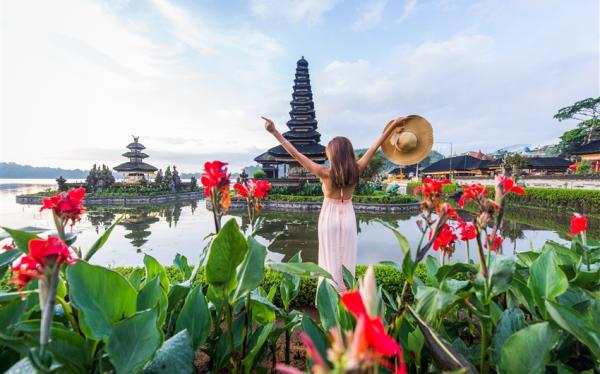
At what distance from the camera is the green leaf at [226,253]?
0.98 m

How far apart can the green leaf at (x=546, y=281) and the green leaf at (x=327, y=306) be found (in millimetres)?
741

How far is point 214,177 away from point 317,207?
14677 mm

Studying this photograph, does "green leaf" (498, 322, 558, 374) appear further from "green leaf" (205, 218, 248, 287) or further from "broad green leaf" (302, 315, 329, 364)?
"green leaf" (205, 218, 248, 287)

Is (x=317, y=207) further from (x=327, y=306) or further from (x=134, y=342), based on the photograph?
(x=134, y=342)

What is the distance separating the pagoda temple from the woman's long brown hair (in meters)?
31.2

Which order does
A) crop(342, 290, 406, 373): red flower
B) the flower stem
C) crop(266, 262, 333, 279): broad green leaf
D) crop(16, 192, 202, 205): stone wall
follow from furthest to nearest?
crop(16, 192, 202, 205): stone wall < crop(266, 262, 333, 279): broad green leaf < the flower stem < crop(342, 290, 406, 373): red flower

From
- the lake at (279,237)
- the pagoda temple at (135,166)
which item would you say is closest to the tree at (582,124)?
the lake at (279,237)

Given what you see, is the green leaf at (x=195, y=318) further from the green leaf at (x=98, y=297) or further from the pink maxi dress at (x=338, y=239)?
the pink maxi dress at (x=338, y=239)

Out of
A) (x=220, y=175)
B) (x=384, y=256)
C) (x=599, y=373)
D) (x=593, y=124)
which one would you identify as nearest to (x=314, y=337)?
(x=220, y=175)

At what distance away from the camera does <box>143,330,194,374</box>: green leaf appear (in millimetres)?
831

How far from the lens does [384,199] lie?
1534cm

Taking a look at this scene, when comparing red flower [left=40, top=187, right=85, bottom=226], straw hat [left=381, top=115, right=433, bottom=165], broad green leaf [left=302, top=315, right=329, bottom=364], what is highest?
straw hat [left=381, top=115, right=433, bottom=165]

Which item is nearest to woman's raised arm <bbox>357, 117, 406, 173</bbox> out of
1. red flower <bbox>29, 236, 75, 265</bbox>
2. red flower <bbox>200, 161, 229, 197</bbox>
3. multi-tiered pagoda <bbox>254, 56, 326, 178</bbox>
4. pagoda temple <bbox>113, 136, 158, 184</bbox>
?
red flower <bbox>200, 161, 229, 197</bbox>

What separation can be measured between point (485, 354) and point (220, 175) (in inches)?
47.7
